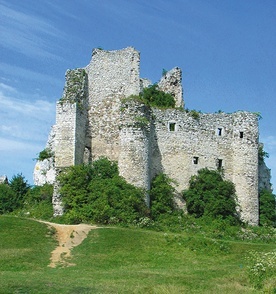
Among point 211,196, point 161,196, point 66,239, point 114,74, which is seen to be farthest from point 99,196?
point 114,74

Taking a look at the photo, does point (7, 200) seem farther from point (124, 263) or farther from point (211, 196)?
point (124, 263)

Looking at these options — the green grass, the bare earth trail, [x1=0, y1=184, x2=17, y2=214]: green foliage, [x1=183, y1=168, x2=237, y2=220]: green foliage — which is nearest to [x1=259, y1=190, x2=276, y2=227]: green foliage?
[x1=183, y1=168, x2=237, y2=220]: green foliage

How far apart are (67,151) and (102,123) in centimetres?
410

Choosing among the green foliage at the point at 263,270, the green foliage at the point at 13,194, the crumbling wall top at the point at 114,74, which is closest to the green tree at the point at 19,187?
the green foliage at the point at 13,194

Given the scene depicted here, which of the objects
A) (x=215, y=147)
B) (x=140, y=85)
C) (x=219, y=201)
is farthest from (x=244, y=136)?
(x=140, y=85)

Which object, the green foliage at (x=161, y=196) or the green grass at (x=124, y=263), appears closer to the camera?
the green grass at (x=124, y=263)

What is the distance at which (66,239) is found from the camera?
31.2 meters

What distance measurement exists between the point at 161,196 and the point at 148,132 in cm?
418

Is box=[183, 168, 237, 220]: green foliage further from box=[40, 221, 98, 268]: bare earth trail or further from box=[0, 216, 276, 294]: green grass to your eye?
box=[40, 221, 98, 268]: bare earth trail

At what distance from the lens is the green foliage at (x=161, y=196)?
1558 inches

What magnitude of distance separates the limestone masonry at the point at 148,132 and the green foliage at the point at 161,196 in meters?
0.70

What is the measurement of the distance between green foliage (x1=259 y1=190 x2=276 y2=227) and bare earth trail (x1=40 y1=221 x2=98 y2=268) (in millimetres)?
14351

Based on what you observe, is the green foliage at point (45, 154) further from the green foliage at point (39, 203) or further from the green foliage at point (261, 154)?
the green foliage at point (261, 154)

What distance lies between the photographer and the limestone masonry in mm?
40719
